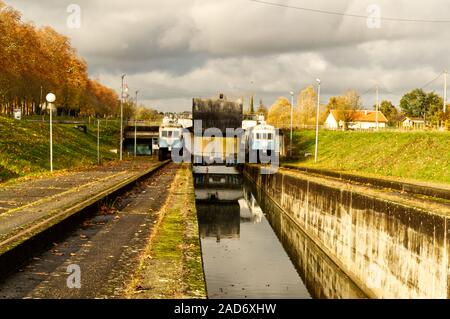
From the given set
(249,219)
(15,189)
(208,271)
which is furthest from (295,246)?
(15,189)

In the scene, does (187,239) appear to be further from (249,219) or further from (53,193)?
(249,219)

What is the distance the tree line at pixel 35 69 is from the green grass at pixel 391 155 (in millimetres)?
40893

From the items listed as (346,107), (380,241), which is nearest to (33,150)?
(380,241)

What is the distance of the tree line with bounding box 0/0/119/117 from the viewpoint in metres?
65.1

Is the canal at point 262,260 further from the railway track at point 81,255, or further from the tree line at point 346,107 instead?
the tree line at point 346,107

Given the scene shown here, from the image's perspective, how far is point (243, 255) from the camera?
2208 cm

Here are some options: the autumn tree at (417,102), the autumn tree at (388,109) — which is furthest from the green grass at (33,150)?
the autumn tree at (388,109)

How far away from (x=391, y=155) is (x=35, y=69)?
188ft

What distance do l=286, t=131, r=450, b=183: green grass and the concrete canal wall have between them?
1251cm

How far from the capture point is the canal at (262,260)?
16.6 m

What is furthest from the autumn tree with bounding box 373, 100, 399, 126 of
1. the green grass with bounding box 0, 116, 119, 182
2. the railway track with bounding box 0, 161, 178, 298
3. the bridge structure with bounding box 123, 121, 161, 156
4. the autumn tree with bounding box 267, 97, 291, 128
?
the railway track with bounding box 0, 161, 178, 298

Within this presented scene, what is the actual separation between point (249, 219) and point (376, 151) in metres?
19.4

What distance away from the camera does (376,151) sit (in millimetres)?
46875

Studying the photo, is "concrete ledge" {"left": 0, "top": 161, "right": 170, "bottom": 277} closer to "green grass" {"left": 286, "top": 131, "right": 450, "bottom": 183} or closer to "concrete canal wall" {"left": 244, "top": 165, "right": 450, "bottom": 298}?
"concrete canal wall" {"left": 244, "top": 165, "right": 450, "bottom": 298}
